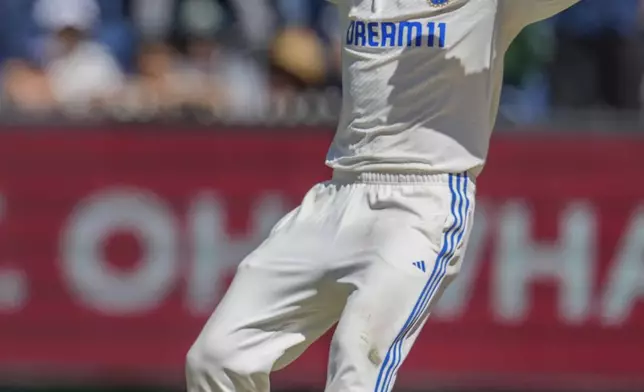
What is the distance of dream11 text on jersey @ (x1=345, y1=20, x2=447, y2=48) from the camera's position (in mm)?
4957

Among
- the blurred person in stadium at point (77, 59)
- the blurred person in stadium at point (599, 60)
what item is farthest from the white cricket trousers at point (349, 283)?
the blurred person in stadium at point (599, 60)

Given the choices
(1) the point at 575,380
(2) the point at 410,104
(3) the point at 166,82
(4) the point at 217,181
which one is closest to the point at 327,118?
(4) the point at 217,181

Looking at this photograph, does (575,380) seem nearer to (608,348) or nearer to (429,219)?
(608,348)

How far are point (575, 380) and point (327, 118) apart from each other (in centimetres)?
189

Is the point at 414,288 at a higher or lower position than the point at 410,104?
lower

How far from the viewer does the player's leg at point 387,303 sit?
486 centimetres

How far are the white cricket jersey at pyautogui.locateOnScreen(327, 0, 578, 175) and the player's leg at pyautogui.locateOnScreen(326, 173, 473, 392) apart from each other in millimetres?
184

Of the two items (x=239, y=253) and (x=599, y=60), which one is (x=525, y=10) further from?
(x=599, y=60)

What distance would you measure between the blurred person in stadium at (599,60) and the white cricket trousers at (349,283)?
4.46 metres

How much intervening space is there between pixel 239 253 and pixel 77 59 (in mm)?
1623

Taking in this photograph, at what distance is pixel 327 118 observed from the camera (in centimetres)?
853

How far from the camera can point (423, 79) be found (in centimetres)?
499

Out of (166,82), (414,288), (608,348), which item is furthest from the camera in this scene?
(166,82)

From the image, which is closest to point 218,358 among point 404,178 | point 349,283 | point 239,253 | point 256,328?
point 256,328
